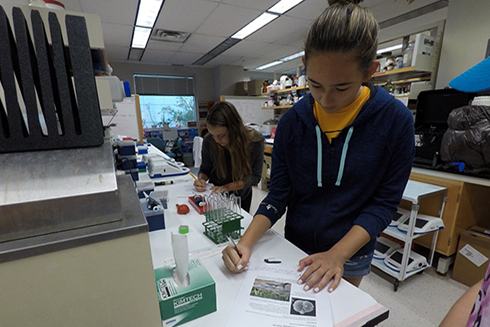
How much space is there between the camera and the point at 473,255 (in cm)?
167

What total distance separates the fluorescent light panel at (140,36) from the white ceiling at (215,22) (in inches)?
4.2

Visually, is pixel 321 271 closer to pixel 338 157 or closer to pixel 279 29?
pixel 338 157

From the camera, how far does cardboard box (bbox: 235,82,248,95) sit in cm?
636

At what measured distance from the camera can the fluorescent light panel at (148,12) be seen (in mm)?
2937

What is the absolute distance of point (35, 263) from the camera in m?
0.34

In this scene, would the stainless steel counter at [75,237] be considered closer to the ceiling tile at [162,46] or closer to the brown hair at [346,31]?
the brown hair at [346,31]

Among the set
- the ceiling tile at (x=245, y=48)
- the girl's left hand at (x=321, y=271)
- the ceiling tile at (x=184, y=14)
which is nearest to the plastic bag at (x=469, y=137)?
the girl's left hand at (x=321, y=271)

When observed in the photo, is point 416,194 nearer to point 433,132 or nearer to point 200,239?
point 433,132

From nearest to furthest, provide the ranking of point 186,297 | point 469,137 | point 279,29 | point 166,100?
point 186,297, point 469,137, point 279,29, point 166,100

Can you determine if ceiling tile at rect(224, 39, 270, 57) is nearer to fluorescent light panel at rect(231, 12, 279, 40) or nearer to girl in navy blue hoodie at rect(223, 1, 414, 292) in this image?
fluorescent light panel at rect(231, 12, 279, 40)

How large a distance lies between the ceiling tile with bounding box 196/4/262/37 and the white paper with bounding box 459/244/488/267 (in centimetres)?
340

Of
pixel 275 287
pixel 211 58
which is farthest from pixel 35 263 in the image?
pixel 211 58

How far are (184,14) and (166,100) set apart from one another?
3.78 metres

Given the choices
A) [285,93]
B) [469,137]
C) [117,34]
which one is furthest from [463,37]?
[117,34]
